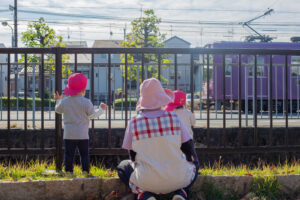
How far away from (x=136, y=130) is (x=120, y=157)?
9.29 ft

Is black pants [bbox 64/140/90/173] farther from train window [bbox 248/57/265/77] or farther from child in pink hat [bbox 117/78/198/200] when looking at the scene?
train window [bbox 248/57/265/77]

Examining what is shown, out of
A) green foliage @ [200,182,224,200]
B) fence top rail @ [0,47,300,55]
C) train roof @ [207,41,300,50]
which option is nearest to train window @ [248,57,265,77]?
train roof @ [207,41,300,50]

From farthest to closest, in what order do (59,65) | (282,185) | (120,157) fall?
(120,157)
(59,65)
(282,185)

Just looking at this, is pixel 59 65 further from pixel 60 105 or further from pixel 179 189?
pixel 179 189

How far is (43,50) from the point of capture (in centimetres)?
391

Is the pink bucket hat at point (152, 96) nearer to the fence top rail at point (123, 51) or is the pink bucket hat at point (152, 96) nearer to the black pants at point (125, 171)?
the black pants at point (125, 171)

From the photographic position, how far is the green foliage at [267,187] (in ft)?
10.8

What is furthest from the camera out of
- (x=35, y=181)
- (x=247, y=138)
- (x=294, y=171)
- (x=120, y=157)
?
(x=247, y=138)

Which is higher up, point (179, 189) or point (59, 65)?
point (59, 65)

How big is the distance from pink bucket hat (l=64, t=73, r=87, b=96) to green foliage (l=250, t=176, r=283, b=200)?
2.03m

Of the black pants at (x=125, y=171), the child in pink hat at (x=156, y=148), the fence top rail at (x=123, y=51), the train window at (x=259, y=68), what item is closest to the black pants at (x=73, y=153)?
the black pants at (x=125, y=171)

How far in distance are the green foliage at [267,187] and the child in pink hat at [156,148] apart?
2.83 ft

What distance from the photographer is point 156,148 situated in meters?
2.70

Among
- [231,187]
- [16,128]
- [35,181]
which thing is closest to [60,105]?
[35,181]
